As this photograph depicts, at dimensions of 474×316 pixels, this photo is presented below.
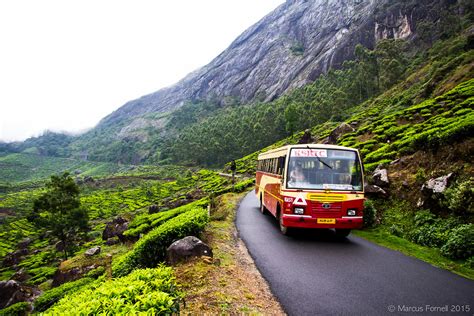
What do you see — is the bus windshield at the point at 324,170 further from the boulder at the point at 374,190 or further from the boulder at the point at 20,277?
the boulder at the point at 20,277

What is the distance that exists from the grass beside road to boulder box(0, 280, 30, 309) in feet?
76.2

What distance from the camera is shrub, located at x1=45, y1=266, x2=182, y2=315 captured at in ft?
12.8

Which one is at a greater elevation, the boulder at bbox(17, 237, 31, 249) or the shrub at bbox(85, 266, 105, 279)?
the shrub at bbox(85, 266, 105, 279)

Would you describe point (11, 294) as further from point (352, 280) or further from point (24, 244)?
point (24, 244)

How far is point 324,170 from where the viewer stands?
440 inches

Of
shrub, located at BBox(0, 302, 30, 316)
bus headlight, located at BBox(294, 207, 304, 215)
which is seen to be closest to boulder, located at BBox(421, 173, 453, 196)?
bus headlight, located at BBox(294, 207, 304, 215)

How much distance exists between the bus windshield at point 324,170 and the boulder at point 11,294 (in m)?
21.8

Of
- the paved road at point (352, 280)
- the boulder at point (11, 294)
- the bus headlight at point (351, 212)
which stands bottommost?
the boulder at point (11, 294)

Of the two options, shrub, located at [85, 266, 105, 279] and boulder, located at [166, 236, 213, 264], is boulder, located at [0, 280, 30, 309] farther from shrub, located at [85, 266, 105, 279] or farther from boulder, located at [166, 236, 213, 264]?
boulder, located at [166, 236, 213, 264]

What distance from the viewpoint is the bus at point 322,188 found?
10531 millimetres

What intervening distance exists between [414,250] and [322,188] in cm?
363

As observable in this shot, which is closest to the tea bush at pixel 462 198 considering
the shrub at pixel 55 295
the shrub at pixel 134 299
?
the shrub at pixel 134 299

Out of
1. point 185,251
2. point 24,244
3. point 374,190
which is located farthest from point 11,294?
point 24,244

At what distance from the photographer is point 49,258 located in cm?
4000
